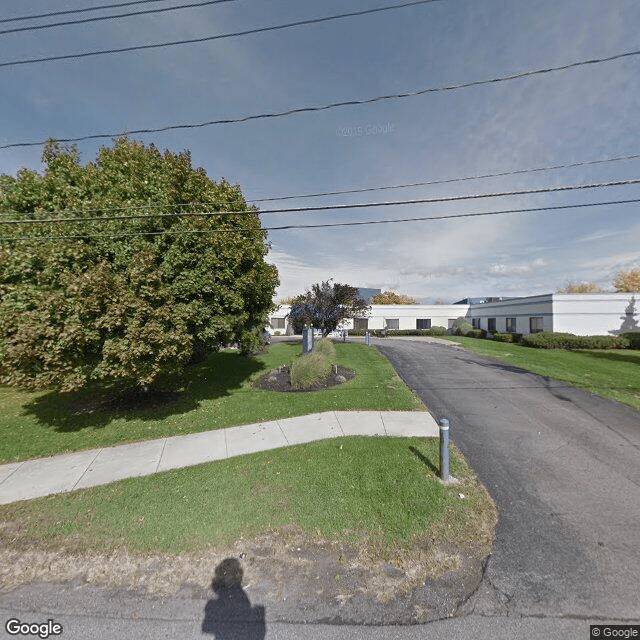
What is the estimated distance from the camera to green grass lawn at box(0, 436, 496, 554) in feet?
11.5

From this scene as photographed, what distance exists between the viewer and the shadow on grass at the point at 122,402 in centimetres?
762

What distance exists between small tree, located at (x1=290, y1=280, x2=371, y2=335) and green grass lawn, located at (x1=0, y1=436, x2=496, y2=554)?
16.1m

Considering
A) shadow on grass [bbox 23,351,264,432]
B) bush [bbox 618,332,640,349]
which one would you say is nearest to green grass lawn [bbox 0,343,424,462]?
shadow on grass [bbox 23,351,264,432]

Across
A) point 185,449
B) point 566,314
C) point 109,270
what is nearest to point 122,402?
point 185,449

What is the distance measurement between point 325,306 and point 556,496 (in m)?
17.4

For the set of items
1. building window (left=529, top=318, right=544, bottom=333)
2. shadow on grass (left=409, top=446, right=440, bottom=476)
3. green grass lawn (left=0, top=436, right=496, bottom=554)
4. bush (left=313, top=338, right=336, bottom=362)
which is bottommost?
green grass lawn (left=0, top=436, right=496, bottom=554)

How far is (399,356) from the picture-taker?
17.5m

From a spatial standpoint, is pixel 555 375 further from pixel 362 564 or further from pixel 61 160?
pixel 61 160

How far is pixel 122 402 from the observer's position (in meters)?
8.71

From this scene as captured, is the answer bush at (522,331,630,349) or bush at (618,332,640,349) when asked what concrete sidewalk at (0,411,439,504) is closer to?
bush at (522,331,630,349)

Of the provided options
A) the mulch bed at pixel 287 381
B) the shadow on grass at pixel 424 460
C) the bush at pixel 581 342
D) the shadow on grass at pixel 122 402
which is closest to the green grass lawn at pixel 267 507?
the shadow on grass at pixel 424 460

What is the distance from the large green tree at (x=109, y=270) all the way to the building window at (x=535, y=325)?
2826 cm

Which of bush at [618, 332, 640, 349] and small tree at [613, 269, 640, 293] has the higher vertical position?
small tree at [613, 269, 640, 293]

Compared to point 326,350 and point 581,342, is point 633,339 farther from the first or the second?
point 326,350
